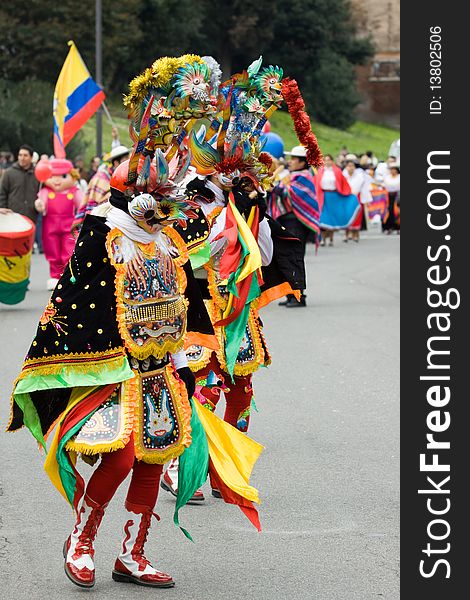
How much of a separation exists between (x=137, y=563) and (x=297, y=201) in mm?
10065

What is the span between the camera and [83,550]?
213 inches

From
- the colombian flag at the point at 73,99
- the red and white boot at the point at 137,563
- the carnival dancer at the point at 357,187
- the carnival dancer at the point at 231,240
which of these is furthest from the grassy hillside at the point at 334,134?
the red and white boot at the point at 137,563

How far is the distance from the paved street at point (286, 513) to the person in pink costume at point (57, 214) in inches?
202

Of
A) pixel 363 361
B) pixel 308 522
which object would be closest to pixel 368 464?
pixel 308 522

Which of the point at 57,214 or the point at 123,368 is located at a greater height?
the point at 123,368

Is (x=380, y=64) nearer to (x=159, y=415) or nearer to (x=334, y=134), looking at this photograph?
(x=334, y=134)

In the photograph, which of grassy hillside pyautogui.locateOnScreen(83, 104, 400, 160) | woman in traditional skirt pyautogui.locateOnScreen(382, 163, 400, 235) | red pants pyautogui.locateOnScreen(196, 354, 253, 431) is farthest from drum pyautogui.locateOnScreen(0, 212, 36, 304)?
grassy hillside pyautogui.locateOnScreen(83, 104, 400, 160)

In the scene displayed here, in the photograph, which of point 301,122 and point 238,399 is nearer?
point 238,399

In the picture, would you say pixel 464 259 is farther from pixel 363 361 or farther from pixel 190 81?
pixel 363 361

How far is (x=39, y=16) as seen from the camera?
50.0 m

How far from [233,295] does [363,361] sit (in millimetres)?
4547

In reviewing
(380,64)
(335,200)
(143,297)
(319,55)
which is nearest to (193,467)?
(143,297)

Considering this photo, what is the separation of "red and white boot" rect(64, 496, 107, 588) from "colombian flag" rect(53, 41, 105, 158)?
15915 millimetres

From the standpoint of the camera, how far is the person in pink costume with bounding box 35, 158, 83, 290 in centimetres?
1652
